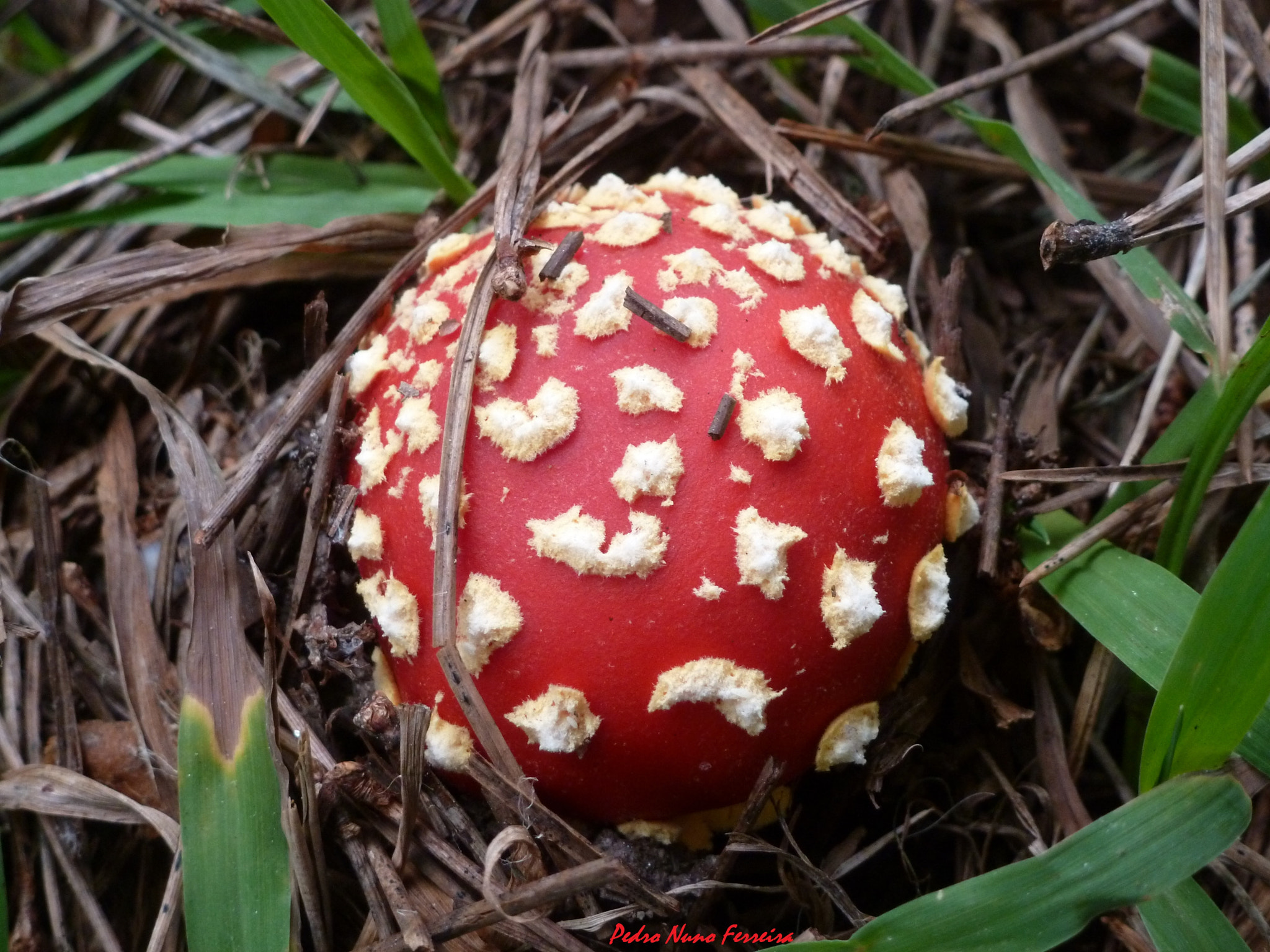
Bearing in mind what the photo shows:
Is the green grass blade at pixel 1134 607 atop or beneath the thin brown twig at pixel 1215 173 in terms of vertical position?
beneath

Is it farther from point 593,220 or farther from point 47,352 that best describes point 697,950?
point 47,352

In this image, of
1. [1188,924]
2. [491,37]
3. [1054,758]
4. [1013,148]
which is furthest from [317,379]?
[1188,924]

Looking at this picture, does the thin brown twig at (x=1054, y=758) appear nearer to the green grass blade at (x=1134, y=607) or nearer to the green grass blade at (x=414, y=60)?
the green grass blade at (x=1134, y=607)

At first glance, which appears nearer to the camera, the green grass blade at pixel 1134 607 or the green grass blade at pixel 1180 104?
the green grass blade at pixel 1134 607

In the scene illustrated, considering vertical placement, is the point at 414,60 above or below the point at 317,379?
above

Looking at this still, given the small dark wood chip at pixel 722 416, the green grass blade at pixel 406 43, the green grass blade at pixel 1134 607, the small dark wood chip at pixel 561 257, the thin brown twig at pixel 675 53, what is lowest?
the green grass blade at pixel 1134 607

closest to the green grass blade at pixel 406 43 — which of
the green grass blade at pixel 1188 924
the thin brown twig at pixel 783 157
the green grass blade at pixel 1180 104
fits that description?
the thin brown twig at pixel 783 157

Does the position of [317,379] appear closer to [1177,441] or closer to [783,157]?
[783,157]
